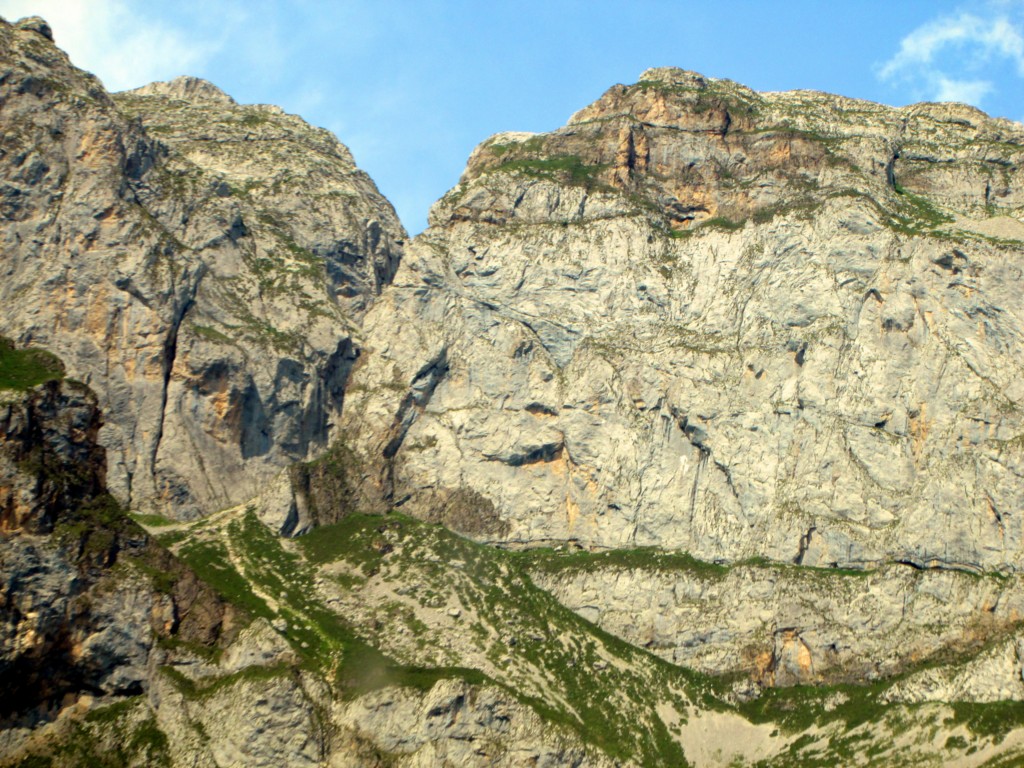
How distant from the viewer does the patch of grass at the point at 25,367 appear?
5192 inches

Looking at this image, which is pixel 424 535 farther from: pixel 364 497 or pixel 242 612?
pixel 242 612

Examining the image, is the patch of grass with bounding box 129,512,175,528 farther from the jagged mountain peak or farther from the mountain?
the jagged mountain peak

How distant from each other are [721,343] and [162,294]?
63258 millimetres

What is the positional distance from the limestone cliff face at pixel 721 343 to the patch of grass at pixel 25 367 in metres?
39.4

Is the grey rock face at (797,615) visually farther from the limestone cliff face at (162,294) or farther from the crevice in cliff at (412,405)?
the limestone cliff face at (162,294)

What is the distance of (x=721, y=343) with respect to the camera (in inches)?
6575

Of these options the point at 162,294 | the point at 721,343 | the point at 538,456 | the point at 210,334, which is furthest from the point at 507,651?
the point at 162,294

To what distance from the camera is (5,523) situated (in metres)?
123

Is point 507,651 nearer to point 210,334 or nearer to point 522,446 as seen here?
point 522,446

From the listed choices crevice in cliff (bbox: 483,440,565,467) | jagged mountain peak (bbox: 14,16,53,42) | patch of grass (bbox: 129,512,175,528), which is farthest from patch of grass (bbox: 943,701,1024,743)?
jagged mountain peak (bbox: 14,16,53,42)

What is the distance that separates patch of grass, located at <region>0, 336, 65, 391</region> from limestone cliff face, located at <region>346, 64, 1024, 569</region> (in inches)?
1551

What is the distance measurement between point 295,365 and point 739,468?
5129 centimetres

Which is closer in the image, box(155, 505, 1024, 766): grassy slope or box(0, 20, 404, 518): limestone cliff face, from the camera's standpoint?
box(155, 505, 1024, 766): grassy slope

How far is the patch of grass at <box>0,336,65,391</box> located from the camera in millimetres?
131875
